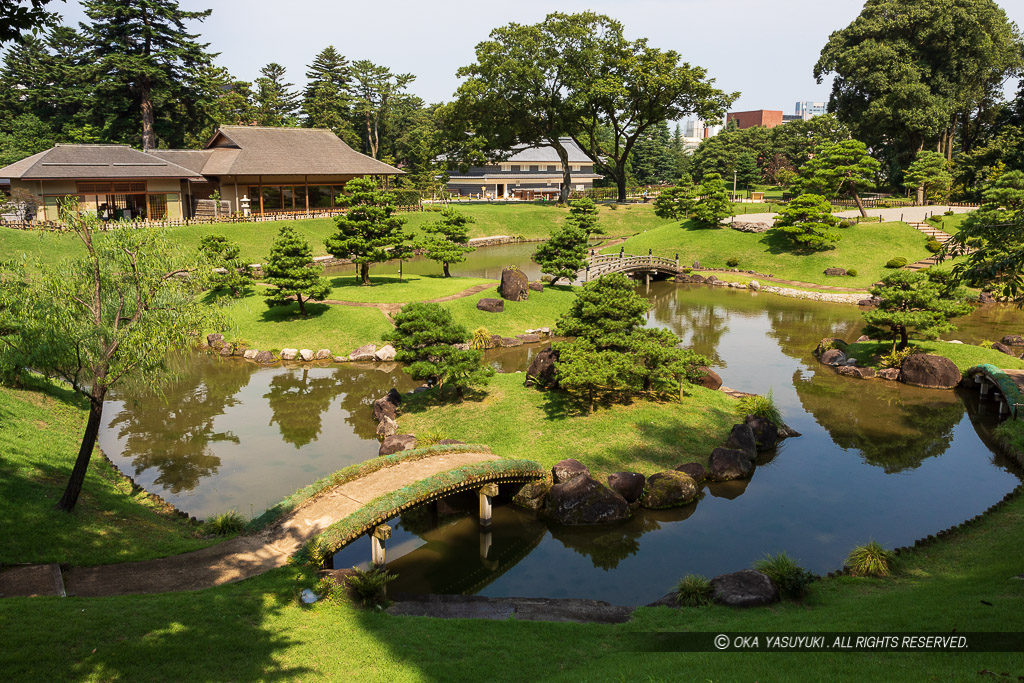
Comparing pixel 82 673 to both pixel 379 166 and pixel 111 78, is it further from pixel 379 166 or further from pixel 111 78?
pixel 111 78

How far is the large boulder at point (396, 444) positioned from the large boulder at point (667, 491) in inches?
258

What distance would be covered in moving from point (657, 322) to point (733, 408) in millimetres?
14470

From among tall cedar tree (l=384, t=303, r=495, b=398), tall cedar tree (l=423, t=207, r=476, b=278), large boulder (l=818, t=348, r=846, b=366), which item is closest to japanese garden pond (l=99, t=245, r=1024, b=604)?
large boulder (l=818, t=348, r=846, b=366)

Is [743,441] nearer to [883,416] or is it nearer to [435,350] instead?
[883,416]

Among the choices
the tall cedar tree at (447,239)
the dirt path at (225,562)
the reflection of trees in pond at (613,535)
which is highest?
the tall cedar tree at (447,239)

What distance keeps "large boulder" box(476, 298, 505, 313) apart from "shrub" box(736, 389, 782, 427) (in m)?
13.4

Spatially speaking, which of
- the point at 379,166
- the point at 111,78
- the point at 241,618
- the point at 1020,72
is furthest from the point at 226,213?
the point at 1020,72

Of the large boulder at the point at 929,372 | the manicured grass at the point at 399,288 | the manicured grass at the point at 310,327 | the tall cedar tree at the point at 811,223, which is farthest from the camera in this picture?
the tall cedar tree at the point at 811,223

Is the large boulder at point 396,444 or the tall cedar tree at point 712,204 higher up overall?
the tall cedar tree at point 712,204

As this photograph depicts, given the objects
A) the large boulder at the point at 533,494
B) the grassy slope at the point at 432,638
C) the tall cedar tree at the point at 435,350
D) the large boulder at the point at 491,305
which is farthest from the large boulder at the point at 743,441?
the large boulder at the point at 491,305

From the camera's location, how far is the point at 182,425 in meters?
21.7

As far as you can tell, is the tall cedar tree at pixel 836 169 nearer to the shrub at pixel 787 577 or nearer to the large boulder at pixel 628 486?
the large boulder at pixel 628 486

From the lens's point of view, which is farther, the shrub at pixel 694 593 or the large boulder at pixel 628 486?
the large boulder at pixel 628 486

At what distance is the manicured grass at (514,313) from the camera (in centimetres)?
3127
